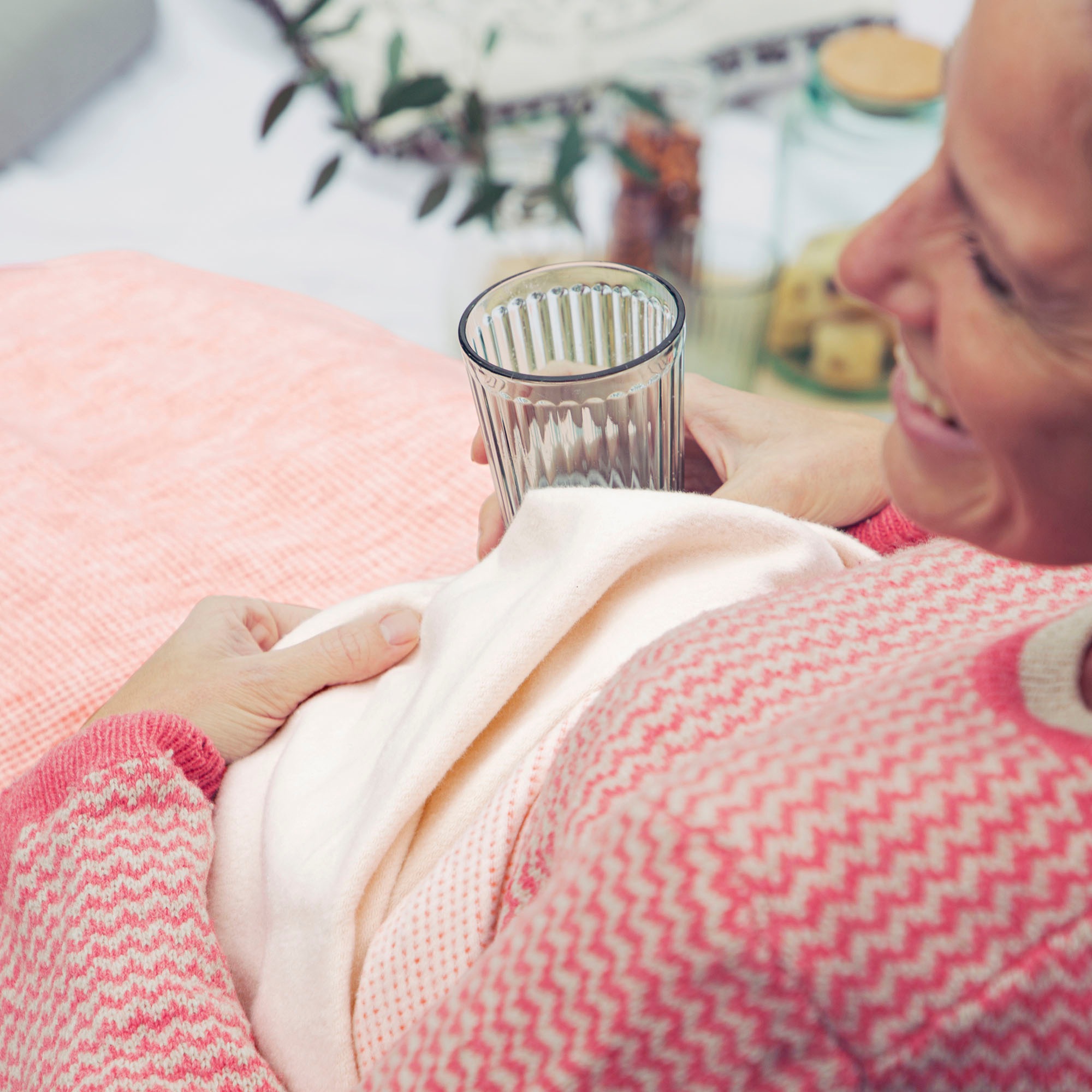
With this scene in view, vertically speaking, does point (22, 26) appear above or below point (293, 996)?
above

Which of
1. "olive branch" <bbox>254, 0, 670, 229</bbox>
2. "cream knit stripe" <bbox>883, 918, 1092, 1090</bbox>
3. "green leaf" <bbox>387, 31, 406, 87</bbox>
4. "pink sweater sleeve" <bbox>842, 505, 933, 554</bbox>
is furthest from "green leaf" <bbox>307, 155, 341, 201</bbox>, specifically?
"cream knit stripe" <bbox>883, 918, 1092, 1090</bbox>

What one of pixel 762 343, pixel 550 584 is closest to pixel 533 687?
pixel 550 584

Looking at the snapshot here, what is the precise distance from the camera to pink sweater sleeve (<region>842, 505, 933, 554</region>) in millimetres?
519

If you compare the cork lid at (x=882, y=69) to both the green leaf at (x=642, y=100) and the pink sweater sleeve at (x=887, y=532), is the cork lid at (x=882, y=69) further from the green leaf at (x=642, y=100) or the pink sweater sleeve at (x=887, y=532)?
the pink sweater sleeve at (x=887, y=532)

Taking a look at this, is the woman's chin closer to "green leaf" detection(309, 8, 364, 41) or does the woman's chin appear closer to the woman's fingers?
the woman's fingers

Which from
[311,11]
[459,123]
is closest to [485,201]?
[459,123]

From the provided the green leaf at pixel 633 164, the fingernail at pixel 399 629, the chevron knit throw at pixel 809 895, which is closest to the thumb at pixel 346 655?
the fingernail at pixel 399 629

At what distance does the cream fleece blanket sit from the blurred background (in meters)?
0.87

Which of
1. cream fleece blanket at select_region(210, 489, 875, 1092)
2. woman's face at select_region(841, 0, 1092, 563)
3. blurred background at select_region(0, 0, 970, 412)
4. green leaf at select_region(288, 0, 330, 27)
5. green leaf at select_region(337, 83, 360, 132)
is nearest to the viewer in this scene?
woman's face at select_region(841, 0, 1092, 563)

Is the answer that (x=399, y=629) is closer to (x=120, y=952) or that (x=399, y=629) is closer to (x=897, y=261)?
(x=120, y=952)

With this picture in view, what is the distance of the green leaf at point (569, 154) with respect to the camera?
1.22 m

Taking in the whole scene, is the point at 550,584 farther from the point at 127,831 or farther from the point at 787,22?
the point at 787,22

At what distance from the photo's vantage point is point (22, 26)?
4.43 ft

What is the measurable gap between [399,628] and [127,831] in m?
0.15
